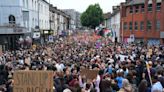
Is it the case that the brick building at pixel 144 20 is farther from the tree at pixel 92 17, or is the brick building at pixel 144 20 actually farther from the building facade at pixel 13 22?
the tree at pixel 92 17

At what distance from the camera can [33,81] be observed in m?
9.03

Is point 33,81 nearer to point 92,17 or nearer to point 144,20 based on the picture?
point 144,20

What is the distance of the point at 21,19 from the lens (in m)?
44.1

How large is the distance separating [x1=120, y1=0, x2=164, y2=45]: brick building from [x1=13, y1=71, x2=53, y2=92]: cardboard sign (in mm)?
42075

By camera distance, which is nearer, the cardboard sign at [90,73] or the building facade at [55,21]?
the cardboard sign at [90,73]

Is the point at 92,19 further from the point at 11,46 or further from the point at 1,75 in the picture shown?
the point at 1,75

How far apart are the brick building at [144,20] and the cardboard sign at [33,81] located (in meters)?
42.1

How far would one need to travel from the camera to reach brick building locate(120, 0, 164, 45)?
5269 cm

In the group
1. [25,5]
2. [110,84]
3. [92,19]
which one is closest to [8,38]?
[25,5]

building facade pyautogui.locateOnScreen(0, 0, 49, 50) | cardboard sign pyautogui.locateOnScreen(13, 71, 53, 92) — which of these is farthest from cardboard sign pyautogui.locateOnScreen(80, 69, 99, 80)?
building facade pyautogui.locateOnScreen(0, 0, 49, 50)

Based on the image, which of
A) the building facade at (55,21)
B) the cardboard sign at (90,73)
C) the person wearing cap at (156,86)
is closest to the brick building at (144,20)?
the building facade at (55,21)

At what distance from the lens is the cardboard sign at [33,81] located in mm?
8977

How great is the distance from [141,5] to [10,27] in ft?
81.2

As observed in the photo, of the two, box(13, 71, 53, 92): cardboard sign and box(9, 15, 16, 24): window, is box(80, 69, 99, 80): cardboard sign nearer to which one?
box(13, 71, 53, 92): cardboard sign
